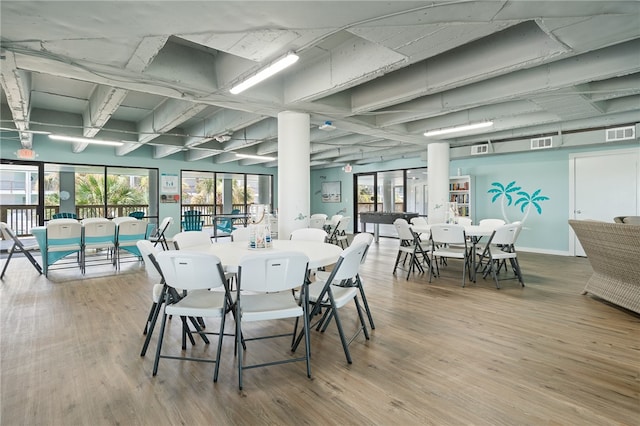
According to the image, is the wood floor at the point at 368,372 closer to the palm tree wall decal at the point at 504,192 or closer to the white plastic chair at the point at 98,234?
the white plastic chair at the point at 98,234

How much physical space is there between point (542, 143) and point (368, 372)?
22.7 ft

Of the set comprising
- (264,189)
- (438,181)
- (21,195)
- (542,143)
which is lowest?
(21,195)

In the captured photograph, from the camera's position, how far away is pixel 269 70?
10.9 feet

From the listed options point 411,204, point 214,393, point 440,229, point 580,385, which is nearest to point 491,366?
point 580,385

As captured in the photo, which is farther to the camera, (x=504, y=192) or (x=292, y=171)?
(x=504, y=192)

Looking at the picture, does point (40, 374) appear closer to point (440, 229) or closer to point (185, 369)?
point (185, 369)

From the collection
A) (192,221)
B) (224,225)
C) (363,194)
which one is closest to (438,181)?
(363,194)

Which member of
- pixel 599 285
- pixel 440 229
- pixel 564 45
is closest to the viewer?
pixel 564 45

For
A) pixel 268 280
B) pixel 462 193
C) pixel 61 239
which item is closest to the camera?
pixel 268 280

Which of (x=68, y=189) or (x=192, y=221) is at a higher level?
(x=68, y=189)

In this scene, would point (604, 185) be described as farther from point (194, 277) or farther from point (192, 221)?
point (192, 221)

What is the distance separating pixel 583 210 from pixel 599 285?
4125mm

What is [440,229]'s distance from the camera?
4734mm

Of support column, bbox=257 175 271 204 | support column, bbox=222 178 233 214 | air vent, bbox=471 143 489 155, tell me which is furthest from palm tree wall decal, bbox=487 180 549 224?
support column, bbox=222 178 233 214
